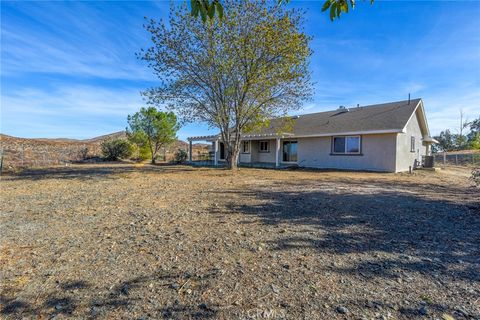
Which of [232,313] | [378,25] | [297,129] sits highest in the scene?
[378,25]

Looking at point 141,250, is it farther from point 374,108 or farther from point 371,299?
point 374,108

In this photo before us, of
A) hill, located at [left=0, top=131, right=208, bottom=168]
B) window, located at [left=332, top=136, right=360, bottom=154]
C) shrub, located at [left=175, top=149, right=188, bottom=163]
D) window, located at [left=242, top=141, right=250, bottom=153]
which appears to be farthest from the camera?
shrub, located at [left=175, top=149, right=188, bottom=163]

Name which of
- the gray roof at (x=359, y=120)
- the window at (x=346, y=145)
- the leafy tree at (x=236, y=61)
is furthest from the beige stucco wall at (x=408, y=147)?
the leafy tree at (x=236, y=61)

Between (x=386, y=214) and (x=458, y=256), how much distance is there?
1991 mm

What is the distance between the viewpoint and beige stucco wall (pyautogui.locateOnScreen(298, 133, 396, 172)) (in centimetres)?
1521

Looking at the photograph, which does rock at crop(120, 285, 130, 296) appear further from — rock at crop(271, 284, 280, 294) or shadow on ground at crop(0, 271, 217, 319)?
rock at crop(271, 284, 280, 294)

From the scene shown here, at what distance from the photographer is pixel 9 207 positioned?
19.6ft

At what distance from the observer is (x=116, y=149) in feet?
83.0

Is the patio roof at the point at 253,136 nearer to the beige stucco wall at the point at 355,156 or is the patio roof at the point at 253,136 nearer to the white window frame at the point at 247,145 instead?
the white window frame at the point at 247,145

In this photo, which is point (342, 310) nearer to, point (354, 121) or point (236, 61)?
point (236, 61)

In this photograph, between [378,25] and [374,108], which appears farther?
[374,108]

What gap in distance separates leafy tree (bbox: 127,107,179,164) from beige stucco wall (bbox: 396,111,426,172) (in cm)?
1795

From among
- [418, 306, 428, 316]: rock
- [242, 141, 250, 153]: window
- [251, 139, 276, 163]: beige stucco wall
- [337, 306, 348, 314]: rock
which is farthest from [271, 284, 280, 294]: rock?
[242, 141, 250, 153]: window

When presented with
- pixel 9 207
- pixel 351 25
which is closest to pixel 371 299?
pixel 9 207
